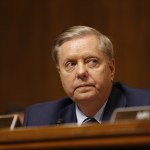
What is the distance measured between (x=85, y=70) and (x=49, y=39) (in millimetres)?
2049

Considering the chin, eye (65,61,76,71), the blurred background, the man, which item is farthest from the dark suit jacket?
the blurred background

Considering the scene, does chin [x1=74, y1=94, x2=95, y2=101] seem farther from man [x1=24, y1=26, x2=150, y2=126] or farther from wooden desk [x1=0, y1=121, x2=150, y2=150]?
wooden desk [x1=0, y1=121, x2=150, y2=150]

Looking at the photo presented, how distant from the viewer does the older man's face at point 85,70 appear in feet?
6.21

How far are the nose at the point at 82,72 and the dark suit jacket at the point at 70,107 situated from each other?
0.22 meters

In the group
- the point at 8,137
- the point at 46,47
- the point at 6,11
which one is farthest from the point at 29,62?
the point at 8,137

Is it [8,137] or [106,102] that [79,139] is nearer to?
[8,137]

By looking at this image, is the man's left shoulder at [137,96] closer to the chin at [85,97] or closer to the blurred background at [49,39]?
the chin at [85,97]

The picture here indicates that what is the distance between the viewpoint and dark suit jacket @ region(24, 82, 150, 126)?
6.49ft

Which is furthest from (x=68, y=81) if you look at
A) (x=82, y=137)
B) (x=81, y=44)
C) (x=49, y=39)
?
(x=49, y=39)

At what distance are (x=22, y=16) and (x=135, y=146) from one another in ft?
10.3

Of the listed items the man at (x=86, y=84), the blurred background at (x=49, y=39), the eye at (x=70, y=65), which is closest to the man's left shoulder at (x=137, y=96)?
the man at (x=86, y=84)

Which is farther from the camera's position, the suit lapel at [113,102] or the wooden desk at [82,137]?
the suit lapel at [113,102]

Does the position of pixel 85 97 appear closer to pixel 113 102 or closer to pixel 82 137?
pixel 113 102

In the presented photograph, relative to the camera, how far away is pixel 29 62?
3.95m
